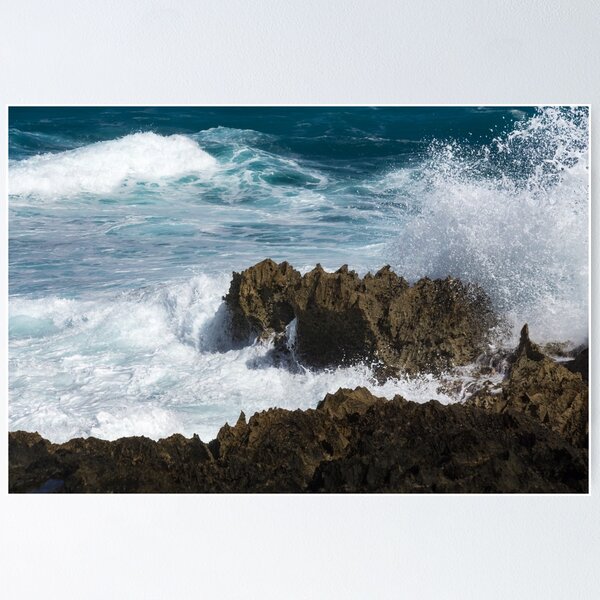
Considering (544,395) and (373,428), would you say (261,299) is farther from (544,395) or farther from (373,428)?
(544,395)

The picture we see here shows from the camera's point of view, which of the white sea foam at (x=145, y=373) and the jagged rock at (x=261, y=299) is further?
the jagged rock at (x=261, y=299)

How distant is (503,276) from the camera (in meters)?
3.80

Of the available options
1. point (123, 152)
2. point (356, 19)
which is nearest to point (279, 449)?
point (123, 152)

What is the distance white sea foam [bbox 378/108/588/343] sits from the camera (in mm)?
3599

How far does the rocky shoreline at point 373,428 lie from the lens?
11.6 ft

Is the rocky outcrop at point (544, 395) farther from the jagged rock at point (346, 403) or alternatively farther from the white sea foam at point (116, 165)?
the white sea foam at point (116, 165)

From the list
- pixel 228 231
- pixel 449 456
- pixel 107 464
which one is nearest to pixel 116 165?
pixel 228 231

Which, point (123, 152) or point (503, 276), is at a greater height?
point (123, 152)

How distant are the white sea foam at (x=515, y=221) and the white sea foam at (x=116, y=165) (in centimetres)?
107

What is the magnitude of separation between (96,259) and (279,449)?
139cm

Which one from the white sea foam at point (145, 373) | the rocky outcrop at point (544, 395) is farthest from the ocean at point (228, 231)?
the rocky outcrop at point (544, 395)

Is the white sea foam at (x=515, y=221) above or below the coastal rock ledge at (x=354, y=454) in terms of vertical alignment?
above
